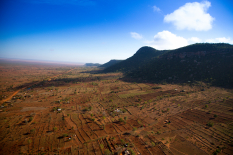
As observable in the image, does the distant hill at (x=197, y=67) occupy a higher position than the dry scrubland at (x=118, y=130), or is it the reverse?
the distant hill at (x=197, y=67)

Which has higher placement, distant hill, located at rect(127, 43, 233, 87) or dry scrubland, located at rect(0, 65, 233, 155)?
distant hill, located at rect(127, 43, 233, 87)

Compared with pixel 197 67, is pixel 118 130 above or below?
below

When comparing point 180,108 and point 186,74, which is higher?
point 186,74

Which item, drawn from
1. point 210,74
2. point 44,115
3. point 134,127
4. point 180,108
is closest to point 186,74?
point 210,74

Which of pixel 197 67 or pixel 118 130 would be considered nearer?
pixel 118 130

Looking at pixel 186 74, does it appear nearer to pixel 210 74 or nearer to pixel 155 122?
pixel 210 74

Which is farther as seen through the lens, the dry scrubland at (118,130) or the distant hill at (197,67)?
the distant hill at (197,67)

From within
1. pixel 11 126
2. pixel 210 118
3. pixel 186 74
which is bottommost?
pixel 11 126

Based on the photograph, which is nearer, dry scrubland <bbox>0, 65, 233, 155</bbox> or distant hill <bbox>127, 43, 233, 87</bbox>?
dry scrubland <bbox>0, 65, 233, 155</bbox>
